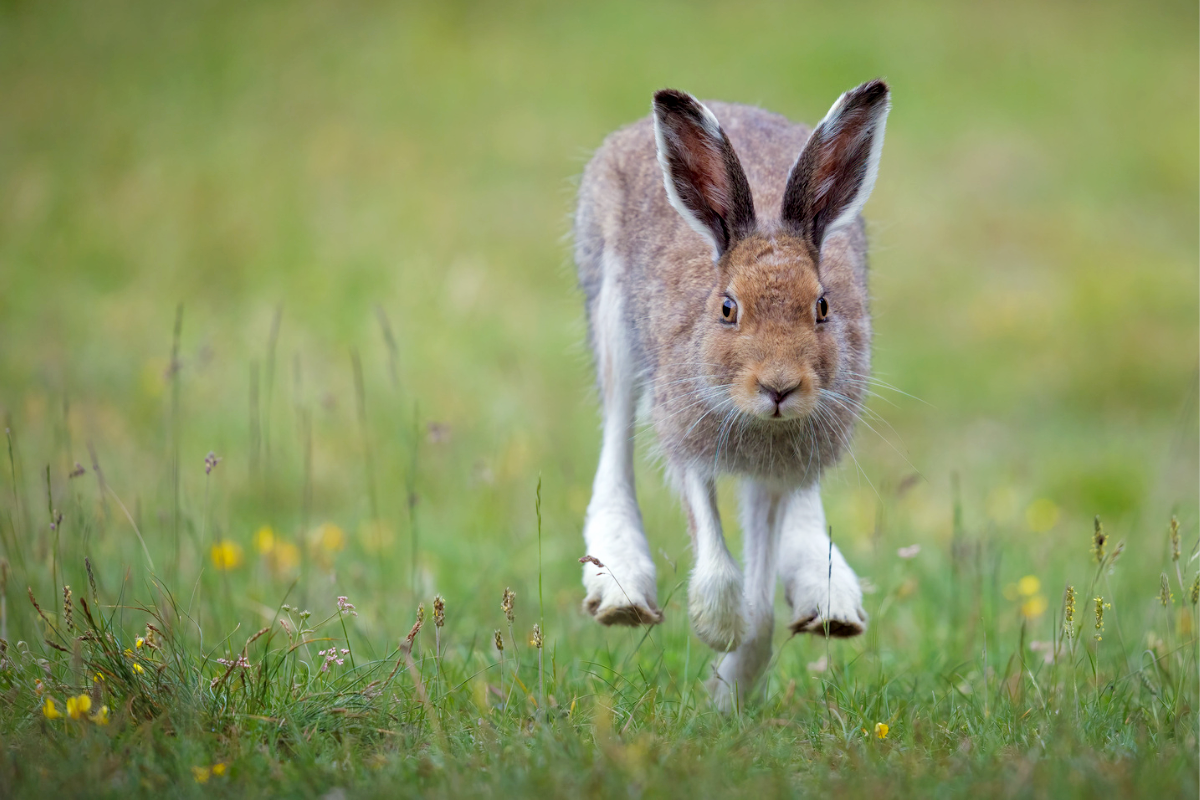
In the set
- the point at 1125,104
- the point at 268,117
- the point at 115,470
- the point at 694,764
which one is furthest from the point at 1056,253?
the point at 694,764

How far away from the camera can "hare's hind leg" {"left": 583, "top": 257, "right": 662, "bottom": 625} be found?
14.3 ft

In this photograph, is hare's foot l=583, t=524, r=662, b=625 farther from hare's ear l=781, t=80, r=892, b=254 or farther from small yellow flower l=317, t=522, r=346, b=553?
small yellow flower l=317, t=522, r=346, b=553

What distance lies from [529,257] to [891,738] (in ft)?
29.1

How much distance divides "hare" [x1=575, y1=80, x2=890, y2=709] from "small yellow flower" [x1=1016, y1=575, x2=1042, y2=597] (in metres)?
1.35

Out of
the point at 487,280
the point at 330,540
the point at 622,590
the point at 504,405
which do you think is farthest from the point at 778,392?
the point at 487,280

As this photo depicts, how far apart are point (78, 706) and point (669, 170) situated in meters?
2.71

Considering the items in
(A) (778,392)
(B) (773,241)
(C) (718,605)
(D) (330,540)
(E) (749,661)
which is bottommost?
(E) (749,661)

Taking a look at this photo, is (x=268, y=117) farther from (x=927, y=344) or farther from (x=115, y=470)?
(x=927, y=344)

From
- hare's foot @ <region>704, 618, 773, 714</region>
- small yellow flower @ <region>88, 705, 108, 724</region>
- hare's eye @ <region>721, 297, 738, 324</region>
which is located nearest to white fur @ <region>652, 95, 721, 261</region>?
hare's eye @ <region>721, 297, 738, 324</region>

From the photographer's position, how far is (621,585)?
444 cm

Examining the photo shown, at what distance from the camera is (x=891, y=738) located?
3561 millimetres

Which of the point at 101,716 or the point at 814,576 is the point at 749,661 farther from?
the point at 101,716

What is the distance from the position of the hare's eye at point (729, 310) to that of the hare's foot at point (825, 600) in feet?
3.30

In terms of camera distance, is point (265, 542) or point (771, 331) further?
point (265, 542)
